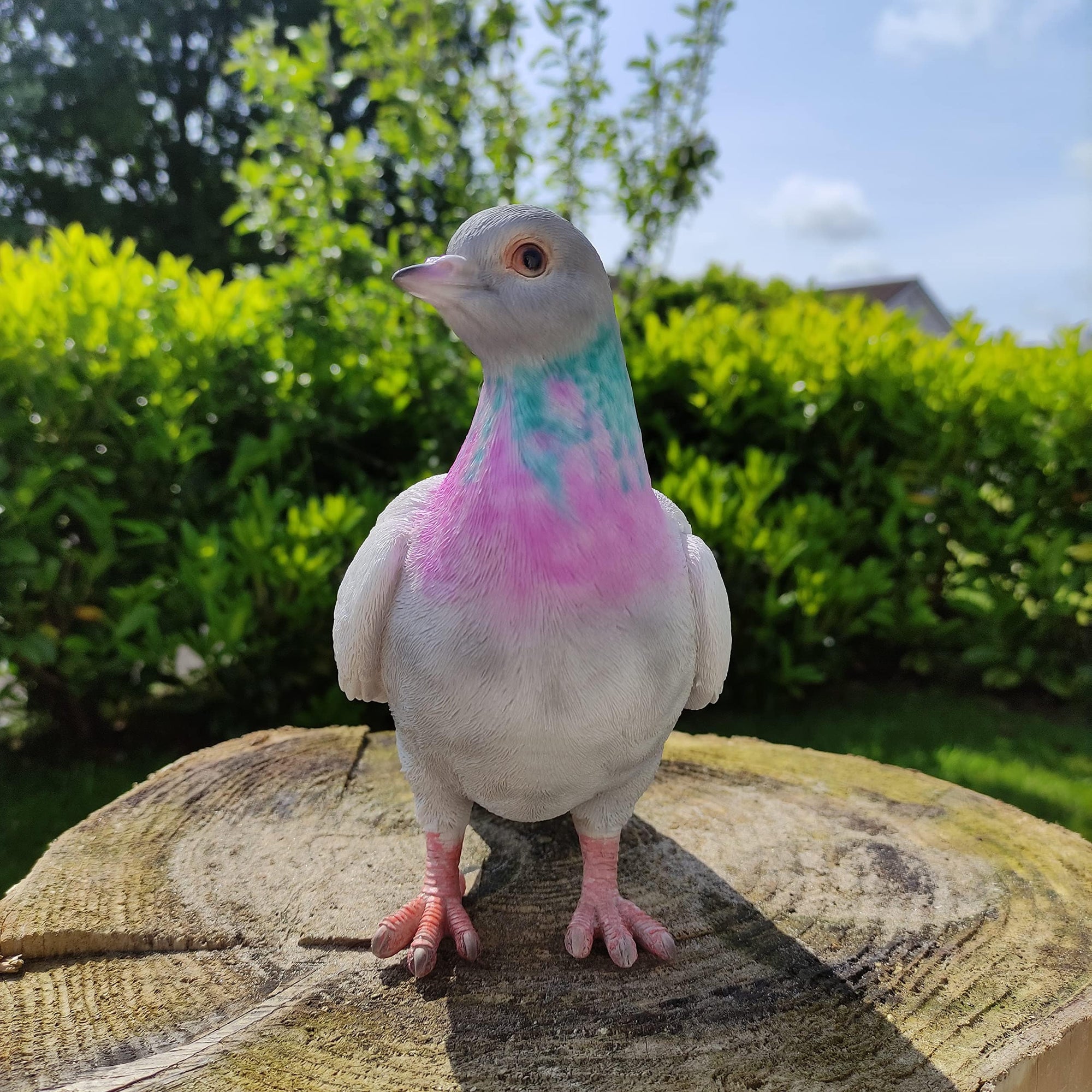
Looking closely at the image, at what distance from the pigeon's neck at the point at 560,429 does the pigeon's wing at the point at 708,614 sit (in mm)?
238

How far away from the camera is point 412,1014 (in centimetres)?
148

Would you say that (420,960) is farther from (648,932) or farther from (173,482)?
(173,482)

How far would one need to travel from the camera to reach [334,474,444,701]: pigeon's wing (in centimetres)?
155

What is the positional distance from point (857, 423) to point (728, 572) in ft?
4.15

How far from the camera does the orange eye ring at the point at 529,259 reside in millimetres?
1396

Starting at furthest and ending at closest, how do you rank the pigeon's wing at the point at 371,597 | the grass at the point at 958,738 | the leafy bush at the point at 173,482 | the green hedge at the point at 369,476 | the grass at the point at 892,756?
the grass at the point at 958,738
the grass at the point at 892,756
the green hedge at the point at 369,476
the leafy bush at the point at 173,482
the pigeon's wing at the point at 371,597

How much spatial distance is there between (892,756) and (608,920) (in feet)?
9.64

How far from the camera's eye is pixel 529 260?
1.40 metres

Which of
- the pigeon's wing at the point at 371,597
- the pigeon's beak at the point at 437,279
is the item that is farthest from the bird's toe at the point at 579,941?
the pigeon's beak at the point at 437,279

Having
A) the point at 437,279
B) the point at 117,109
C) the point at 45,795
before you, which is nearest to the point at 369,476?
the point at 45,795

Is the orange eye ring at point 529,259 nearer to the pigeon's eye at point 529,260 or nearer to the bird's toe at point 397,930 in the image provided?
the pigeon's eye at point 529,260

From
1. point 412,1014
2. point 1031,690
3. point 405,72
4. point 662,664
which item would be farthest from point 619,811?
point 1031,690

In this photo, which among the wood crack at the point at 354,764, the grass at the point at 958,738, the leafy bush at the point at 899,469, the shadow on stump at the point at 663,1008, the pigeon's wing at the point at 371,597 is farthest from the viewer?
the leafy bush at the point at 899,469

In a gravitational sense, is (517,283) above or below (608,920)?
above
